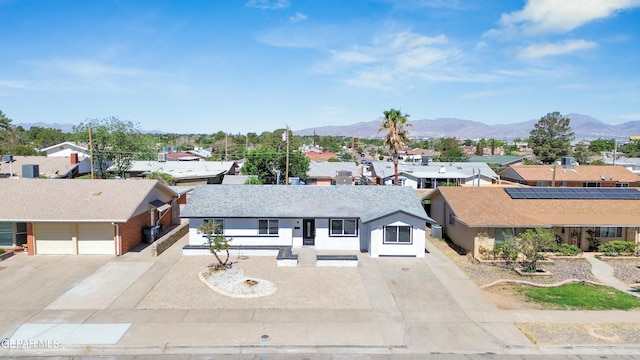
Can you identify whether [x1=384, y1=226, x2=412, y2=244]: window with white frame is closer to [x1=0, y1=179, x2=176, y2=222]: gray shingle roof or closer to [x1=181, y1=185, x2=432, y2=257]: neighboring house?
[x1=181, y1=185, x2=432, y2=257]: neighboring house

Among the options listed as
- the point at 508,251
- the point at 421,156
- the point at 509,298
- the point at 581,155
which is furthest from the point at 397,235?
the point at 581,155

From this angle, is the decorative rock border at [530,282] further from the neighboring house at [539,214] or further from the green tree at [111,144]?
the green tree at [111,144]

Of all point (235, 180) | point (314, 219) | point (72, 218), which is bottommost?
point (314, 219)

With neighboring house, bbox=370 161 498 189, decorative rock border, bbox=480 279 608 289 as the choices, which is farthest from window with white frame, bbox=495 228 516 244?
neighboring house, bbox=370 161 498 189

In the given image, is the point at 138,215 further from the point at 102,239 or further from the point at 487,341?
the point at 487,341

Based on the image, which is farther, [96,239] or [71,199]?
[71,199]

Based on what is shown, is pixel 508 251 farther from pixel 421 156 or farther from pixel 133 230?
pixel 421 156
